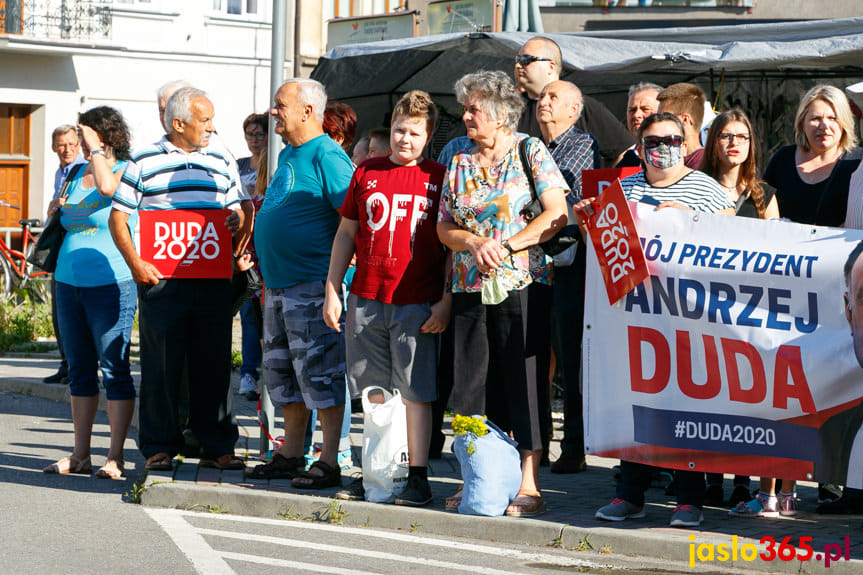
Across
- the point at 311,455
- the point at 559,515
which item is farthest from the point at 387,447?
the point at 311,455

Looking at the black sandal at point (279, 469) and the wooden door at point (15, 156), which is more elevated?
the wooden door at point (15, 156)

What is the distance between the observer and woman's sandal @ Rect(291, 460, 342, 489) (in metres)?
7.07

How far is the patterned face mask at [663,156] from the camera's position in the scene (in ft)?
20.3

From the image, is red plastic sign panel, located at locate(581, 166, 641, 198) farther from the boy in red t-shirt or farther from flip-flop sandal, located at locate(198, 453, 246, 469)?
flip-flop sandal, located at locate(198, 453, 246, 469)

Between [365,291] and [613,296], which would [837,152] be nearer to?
[613,296]

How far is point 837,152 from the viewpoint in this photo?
675 centimetres

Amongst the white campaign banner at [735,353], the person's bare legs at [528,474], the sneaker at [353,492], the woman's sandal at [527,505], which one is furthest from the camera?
the sneaker at [353,492]

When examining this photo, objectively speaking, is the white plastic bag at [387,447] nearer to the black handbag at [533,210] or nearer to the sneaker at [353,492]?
the sneaker at [353,492]

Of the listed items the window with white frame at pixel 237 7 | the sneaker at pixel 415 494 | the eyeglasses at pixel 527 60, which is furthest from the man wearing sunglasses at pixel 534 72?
the window with white frame at pixel 237 7

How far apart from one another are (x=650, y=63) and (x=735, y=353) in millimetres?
4337

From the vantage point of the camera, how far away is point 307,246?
7.07 meters

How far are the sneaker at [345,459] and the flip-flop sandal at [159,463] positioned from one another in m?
1.01

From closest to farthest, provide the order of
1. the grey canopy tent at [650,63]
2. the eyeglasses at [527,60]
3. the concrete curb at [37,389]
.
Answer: the eyeglasses at [527,60], the grey canopy tent at [650,63], the concrete curb at [37,389]

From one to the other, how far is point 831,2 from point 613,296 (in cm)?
1615
